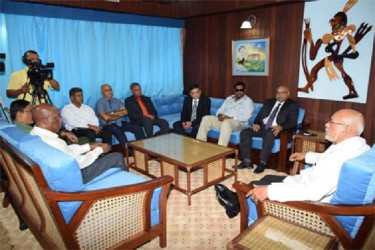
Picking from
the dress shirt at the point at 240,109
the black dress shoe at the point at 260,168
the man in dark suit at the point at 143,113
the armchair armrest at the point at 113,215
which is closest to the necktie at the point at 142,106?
the man in dark suit at the point at 143,113

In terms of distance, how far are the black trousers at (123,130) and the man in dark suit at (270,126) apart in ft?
4.85

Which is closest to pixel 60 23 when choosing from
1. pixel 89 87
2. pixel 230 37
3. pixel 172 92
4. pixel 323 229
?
pixel 89 87

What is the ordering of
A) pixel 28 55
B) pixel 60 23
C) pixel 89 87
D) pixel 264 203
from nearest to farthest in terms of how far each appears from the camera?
pixel 264 203 → pixel 28 55 → pixel 60 23 → pixel 89 87

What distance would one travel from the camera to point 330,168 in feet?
4.96

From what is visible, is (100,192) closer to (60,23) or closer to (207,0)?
(60,23)

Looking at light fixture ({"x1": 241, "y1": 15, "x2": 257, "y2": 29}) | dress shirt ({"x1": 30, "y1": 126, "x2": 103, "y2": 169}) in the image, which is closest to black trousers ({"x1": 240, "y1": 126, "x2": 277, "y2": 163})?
light fixture ({"x1": 241, "y1": 15, "x2": 257, "y2": 29})

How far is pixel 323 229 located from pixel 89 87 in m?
3.83

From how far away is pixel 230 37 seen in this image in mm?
4617

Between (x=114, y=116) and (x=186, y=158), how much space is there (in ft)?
6.03

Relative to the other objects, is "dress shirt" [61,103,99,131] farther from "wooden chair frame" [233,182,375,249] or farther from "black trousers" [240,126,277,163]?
A: "wooden chair frame" [233,182,375,249]

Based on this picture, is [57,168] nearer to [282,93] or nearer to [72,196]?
[72,196]

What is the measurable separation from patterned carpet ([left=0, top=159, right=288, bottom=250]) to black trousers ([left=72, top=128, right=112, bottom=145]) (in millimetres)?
1154

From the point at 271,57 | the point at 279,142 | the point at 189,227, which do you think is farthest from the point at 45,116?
the point at 271,57

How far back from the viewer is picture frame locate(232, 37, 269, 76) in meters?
4.21
